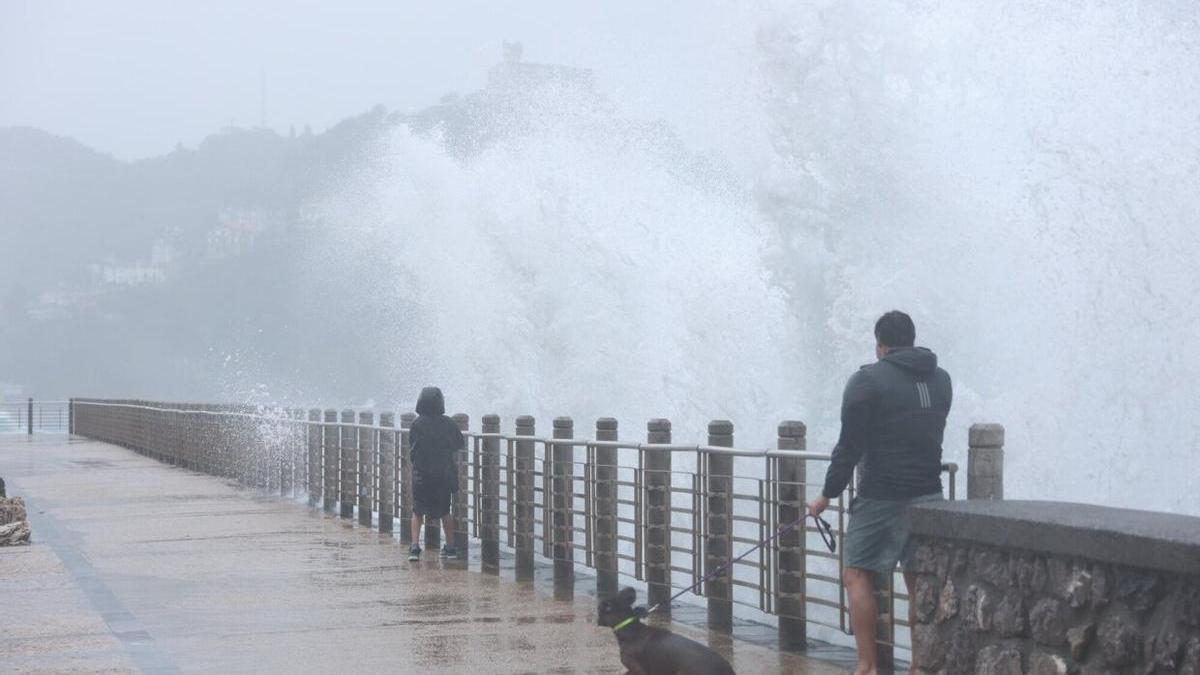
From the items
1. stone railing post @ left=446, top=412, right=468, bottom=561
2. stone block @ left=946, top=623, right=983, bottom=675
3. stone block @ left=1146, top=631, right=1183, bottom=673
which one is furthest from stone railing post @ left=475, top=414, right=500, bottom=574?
stone block @ left=1146, top=631, right=1183, bottom=673

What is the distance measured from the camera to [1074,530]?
5.86 metres

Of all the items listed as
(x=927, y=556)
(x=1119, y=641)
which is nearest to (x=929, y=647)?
(x=927, y=556)

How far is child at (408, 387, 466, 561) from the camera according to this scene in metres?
16.9

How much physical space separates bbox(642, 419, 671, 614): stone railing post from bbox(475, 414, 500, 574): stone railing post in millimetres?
3496

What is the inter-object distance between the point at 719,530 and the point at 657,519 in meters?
1.08

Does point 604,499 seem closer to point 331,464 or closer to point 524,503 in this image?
point 524,503

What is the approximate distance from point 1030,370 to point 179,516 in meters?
20.8

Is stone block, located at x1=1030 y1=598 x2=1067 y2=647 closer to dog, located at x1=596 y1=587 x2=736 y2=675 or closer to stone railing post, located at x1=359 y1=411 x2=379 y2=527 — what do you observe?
dog, located at x1=596 y1=587 x2=736 y2=675

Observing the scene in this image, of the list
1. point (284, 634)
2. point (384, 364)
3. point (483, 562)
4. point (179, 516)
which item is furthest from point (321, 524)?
point (384, 364)

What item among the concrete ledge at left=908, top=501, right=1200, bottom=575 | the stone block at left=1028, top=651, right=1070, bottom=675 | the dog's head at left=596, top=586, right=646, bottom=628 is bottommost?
the dog's head at left=596, top=586, right=646, bottom=628

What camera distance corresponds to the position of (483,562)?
16.5 m

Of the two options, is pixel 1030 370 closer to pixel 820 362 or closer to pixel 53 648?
pixel 820 362

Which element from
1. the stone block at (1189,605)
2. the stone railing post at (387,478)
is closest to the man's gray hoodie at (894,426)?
the stone block at (1189,605)

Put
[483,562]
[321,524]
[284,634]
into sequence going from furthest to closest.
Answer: [321,524] < [483,562] < [284,634]
